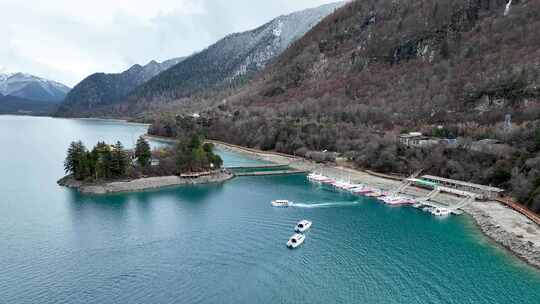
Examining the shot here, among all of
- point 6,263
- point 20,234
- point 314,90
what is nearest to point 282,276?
point 6,263

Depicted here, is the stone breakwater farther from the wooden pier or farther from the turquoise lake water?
the wooden pier

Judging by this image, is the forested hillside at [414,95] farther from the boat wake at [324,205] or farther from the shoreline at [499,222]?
the boat wake at [324,205]

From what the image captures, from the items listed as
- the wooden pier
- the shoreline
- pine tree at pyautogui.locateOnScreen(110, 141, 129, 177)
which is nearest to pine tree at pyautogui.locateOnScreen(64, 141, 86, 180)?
pine tree at pyautogui.locateOnScreen(110, 141, 129, 177)

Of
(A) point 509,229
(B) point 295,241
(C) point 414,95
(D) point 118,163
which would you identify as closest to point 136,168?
(D) point 118,163

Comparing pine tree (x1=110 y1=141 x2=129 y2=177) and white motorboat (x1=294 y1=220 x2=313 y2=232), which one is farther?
pine tree (x1=110 y1=141 x2=129 y2=177)

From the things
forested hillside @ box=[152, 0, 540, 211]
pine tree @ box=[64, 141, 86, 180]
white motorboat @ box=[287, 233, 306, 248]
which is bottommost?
white motorboat @ box=[287, 233, 306, 248]

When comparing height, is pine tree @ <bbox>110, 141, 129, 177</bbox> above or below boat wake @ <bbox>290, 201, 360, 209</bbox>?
above

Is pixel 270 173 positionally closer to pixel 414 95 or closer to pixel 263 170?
pixel 263 170
